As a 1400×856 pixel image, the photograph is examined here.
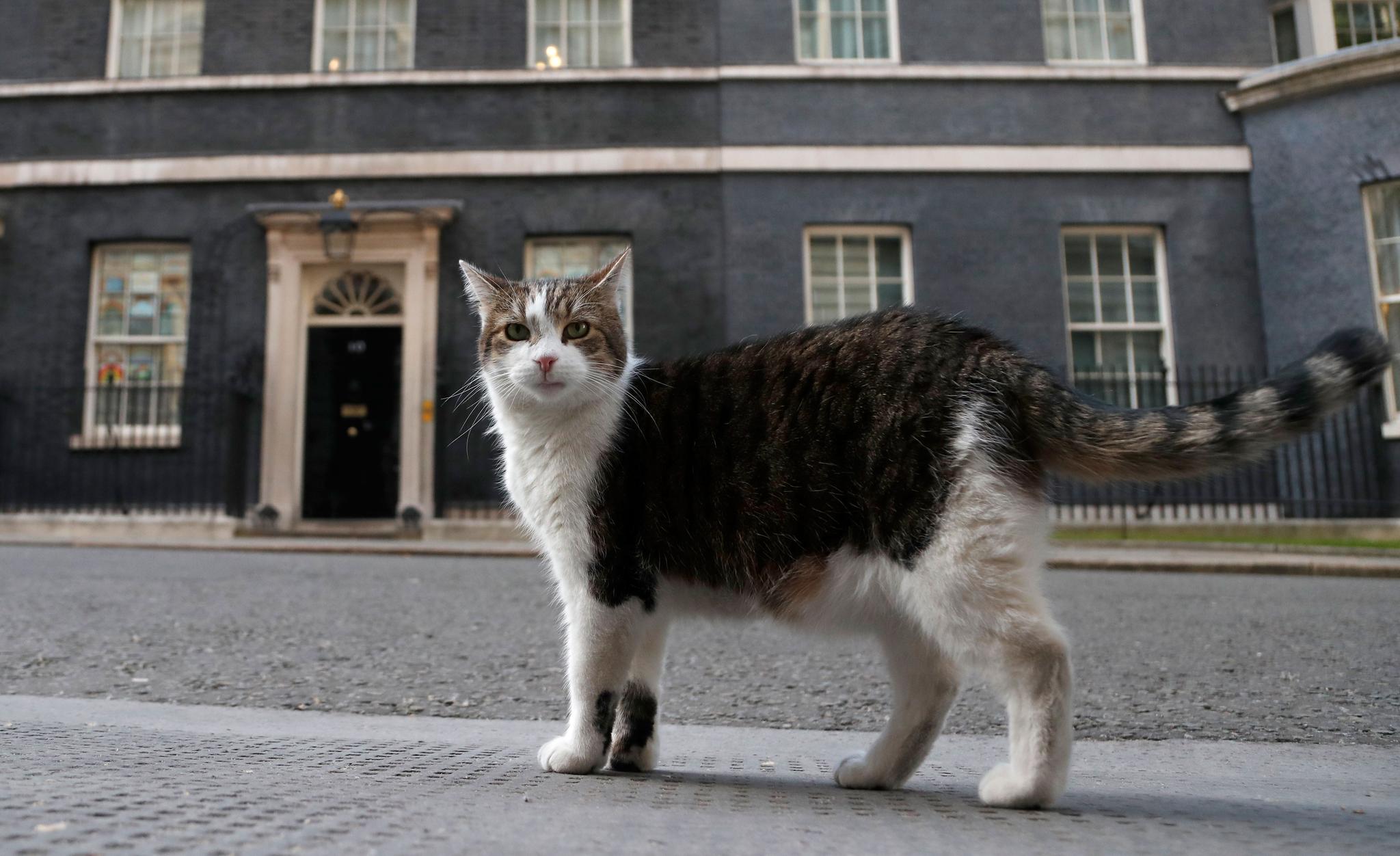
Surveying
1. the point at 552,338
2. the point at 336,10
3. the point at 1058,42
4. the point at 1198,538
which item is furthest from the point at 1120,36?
the point at 552,338

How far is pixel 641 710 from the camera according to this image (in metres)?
2.56

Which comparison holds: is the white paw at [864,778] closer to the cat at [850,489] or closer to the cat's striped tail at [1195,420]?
the cat at [850,489]

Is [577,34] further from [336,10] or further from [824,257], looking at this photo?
[824,257]

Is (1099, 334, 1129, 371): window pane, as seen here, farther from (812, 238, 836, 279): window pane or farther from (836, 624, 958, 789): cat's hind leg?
(836, 624, 958, 789): cat's hind leg

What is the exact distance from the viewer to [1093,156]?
44.7 feet

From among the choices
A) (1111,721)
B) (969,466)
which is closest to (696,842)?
(969,466)

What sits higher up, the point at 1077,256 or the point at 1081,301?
the point at 1077,256

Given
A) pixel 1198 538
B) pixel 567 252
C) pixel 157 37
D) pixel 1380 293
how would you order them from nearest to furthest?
1. pixel 1198 538
2. pixel 1380 293
3. pixel 567 252
4. pixel 157 37

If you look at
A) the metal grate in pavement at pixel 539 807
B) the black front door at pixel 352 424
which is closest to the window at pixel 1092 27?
the black front door at pixel 352 424

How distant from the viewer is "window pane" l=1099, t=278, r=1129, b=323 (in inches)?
532

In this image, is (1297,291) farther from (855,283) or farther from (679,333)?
(679,333)

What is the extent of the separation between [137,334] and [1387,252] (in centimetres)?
1635

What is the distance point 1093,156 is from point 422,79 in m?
9.23

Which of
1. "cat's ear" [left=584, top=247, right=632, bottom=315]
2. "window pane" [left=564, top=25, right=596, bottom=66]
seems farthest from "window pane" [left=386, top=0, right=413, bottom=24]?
"cat's ear" [left=584, top=247, right=632, bottom=315]
